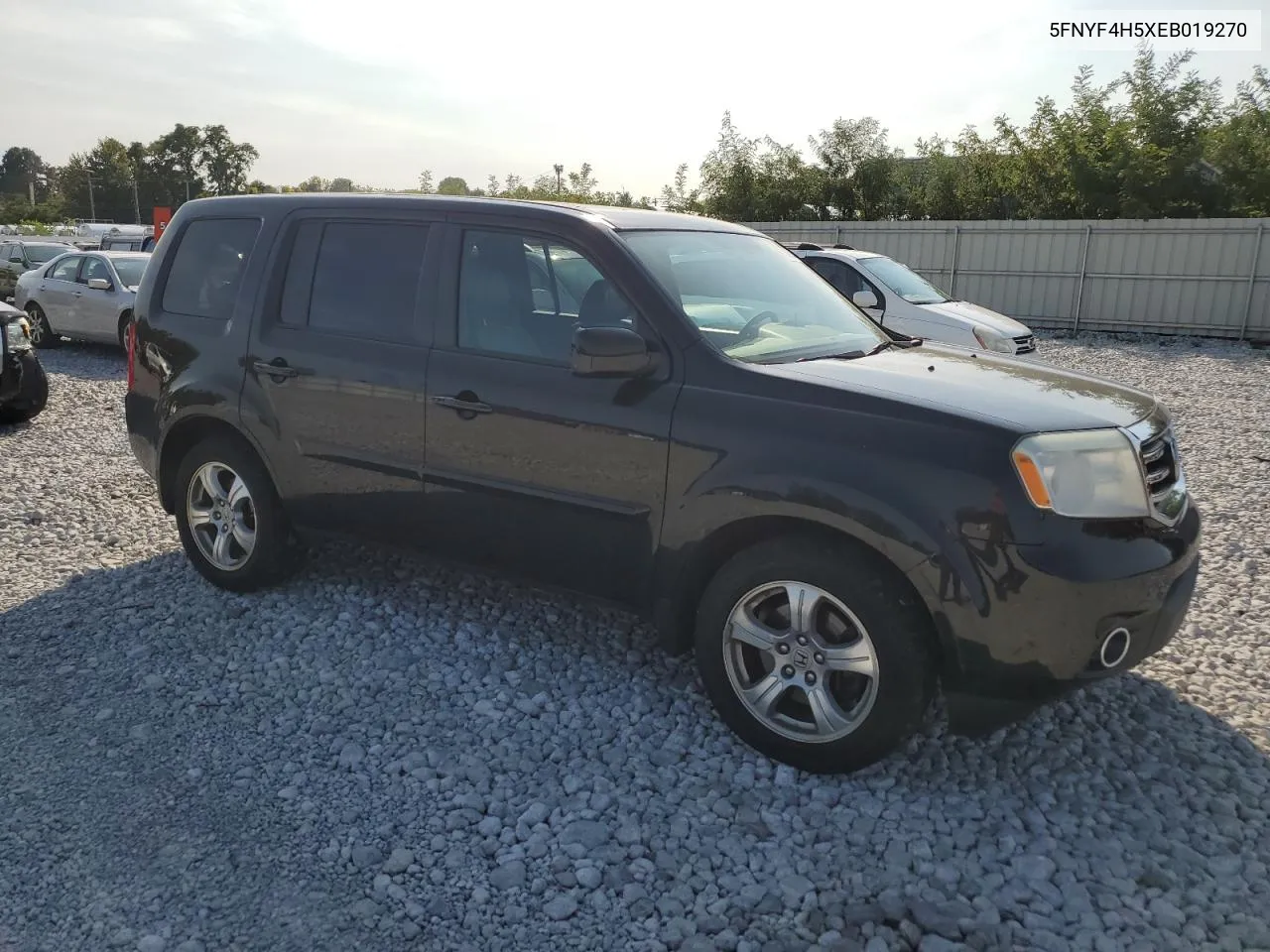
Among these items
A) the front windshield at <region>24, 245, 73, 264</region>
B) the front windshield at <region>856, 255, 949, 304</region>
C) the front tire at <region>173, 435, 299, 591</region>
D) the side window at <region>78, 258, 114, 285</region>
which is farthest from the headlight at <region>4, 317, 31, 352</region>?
the front windshield at <region>24, 245, 73, 264</region>

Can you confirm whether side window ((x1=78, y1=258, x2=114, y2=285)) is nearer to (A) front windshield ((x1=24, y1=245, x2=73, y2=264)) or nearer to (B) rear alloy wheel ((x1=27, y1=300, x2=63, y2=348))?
(B) rear alloy wheel ((x1=27, y1=300, x2=63, y2=348))

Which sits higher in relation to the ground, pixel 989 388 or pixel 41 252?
pixel 41 252

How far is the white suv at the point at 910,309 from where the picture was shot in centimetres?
1097

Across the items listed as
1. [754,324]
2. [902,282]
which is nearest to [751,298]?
[754,324]

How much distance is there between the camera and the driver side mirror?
3504mm

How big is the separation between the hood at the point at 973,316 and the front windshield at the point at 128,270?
10.6 m

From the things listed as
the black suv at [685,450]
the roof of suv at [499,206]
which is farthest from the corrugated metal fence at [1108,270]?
the roof of suv at [499,206]

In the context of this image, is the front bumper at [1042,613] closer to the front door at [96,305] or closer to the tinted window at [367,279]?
the tinted window at [367,279]

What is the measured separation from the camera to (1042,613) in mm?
2990

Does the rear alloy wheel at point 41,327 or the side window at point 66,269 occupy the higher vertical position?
the side window at point 66,269

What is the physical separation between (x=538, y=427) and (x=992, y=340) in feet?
27.4

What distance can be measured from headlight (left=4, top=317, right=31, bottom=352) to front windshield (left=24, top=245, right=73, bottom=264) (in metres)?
13.8

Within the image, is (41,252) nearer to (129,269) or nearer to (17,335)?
(129,269)

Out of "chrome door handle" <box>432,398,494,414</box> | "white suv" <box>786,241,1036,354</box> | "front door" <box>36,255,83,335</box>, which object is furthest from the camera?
"front door" <box>36,255,83,335</box>
